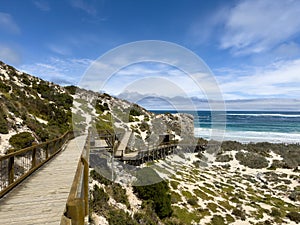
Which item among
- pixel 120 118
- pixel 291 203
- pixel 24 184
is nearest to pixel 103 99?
pixel 120 118

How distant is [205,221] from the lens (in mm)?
14883

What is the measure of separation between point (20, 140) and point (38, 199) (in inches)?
371

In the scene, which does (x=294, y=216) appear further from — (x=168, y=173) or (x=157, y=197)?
(x=157, y=197)

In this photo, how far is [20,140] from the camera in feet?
44.3

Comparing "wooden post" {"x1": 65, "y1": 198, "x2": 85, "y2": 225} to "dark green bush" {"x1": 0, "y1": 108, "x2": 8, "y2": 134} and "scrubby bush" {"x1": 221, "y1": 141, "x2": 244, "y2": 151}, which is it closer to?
"dark green bush" {"x1": 0, "y1": 108, "x2": 8, "y2": 134}

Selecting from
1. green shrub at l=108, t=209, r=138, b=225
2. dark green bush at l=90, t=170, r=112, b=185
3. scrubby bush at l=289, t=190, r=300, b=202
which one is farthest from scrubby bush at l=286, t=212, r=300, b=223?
dark green bush at l=90, t=170, r=112, b=185

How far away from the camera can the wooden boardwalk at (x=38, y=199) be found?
439cm

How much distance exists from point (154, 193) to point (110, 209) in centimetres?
390

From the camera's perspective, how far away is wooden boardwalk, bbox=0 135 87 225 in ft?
14.4

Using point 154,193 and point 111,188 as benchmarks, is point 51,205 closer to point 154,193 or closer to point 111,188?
point 111,188

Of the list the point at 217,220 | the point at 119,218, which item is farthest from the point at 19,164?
the point at 217,220

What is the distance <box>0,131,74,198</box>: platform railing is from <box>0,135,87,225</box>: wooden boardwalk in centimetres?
20

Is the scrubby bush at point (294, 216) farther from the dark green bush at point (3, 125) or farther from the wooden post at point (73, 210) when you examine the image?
the dark green bush at point (3, 125)

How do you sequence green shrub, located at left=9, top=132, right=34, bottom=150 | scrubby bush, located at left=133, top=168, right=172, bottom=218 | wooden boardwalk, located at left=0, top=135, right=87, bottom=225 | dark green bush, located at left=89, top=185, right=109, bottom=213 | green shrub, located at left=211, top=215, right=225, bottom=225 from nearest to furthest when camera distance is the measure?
1. wooden boardwalk, located at left=0, top=135, right=87, bottom=225
2. dark green bush, located at left=89, top=185, right=109, bottom=213
3. green shrub, located at left=9, top=132, right=34, bottom=150
4. scrubby bush, located at left=133, top=168, right=172, bottom=218
5. green shrub, located at left=211, top=215, right=225, bottom=225
